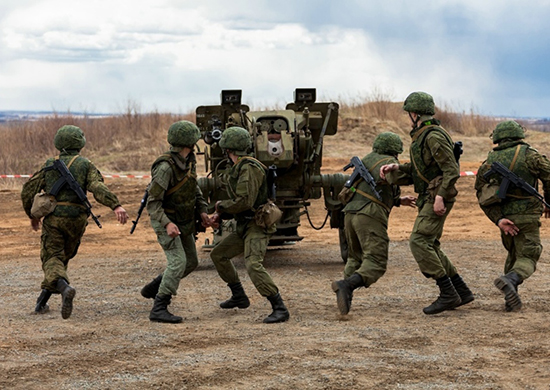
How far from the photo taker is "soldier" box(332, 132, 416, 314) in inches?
335

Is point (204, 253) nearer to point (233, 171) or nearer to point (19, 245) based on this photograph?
point (19, 245)

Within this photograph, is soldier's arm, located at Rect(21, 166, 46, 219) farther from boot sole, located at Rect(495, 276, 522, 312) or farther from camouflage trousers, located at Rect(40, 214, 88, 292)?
boot sole, located at Rect(495, 276, 522, 312)

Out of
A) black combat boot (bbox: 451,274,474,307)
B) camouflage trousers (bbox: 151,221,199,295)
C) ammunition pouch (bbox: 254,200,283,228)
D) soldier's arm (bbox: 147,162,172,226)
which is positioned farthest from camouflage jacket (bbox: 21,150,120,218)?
black combat boot (bbox: 451,274,474,307)

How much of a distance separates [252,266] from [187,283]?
277 centimetres

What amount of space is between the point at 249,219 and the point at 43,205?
1857mm

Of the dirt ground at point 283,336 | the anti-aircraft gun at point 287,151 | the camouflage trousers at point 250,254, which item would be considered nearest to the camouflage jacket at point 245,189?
the camouflage trousers at point 250,254

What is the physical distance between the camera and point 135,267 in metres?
12.5

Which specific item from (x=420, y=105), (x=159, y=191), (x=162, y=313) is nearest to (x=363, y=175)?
(x=420, y=105)

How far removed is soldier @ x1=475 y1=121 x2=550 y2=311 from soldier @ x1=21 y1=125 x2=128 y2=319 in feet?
11.3

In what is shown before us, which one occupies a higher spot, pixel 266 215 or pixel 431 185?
pixel 431 185

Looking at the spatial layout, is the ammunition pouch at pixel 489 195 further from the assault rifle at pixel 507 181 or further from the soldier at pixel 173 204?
the soldier at pixel 173 204

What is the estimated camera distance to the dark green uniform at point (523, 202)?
866 cm

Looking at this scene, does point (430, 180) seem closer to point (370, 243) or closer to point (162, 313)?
point (370, 243)

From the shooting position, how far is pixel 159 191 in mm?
8430
